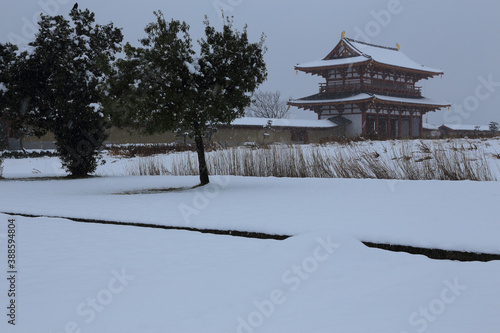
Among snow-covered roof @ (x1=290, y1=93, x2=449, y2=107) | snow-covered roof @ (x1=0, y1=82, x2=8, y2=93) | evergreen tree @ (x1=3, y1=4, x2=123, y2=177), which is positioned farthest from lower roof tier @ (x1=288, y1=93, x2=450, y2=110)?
snow-covered roof @ (x1=0, y1=82, x2=8, y2=93)

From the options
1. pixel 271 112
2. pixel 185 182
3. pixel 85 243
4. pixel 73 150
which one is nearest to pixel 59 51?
pixel 73 150

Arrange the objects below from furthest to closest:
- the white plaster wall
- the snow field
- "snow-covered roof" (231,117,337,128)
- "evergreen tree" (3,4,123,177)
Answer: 1. the white plaster wall
2. "snow-covered roof" (231,117,337,128)
3. "evergreen tree" (3,4,123,177)
4. the snow field

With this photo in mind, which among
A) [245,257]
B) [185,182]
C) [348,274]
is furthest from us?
[185,182]

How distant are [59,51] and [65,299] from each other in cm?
1011

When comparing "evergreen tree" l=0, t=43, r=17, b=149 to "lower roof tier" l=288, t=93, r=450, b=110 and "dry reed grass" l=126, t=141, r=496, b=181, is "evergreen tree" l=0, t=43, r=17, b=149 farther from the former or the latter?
"lower roof tier" l=288, t=93, r=450, b=110

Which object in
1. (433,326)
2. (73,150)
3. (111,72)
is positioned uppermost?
(111,72)

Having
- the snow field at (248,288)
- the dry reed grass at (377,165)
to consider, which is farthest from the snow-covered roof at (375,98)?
the snow field at (248,288)

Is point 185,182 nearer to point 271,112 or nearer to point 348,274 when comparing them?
point 348,274

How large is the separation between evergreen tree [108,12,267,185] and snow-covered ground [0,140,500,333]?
1.84 meters

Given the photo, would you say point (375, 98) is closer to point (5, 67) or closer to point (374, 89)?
point (374, 89)

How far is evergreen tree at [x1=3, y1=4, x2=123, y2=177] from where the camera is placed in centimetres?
1141

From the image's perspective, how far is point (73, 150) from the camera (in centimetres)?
1233

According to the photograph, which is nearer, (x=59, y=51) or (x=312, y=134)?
(x=59, y=51)

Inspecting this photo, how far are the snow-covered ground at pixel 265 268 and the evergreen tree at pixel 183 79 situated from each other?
184cm
